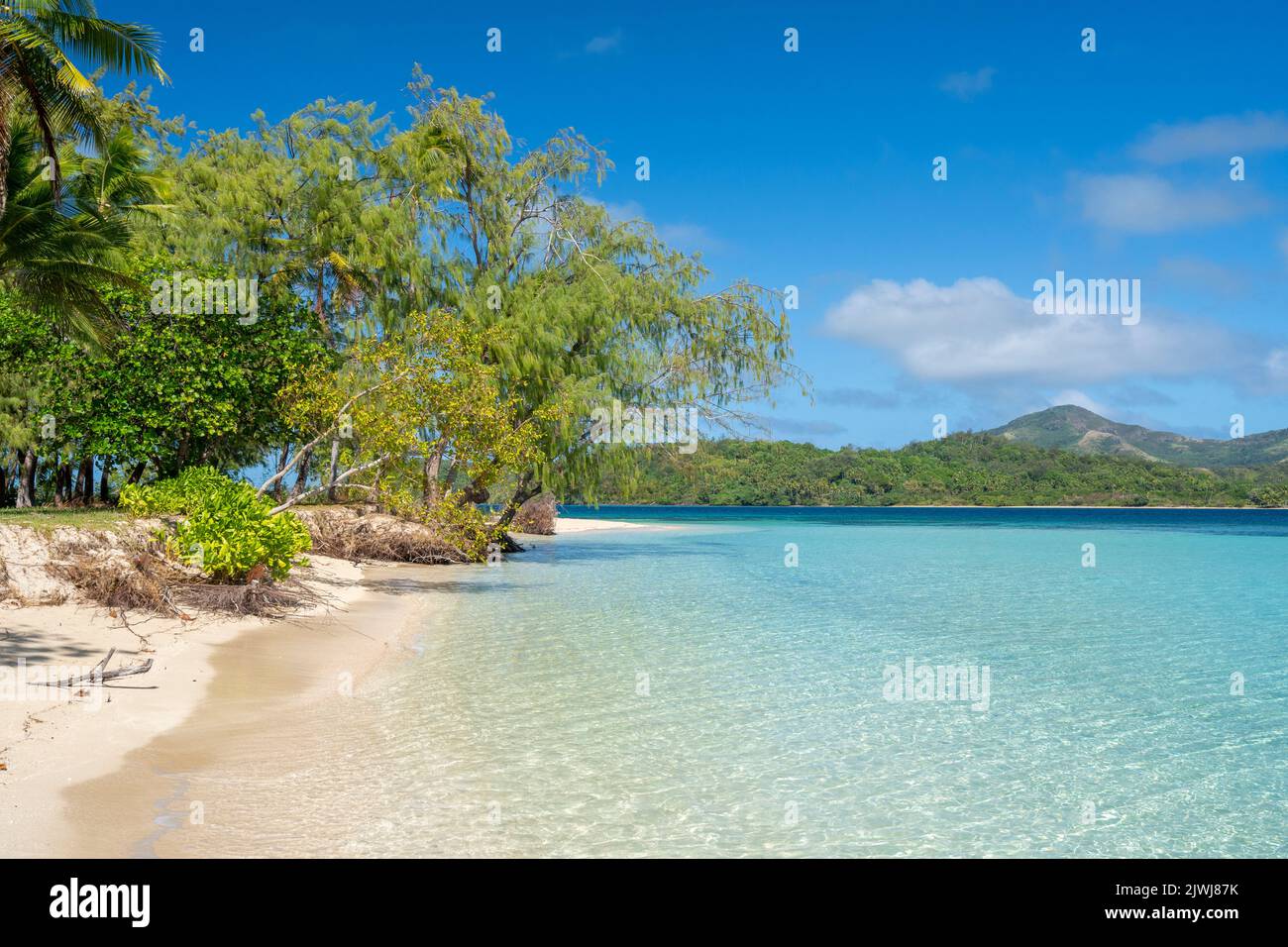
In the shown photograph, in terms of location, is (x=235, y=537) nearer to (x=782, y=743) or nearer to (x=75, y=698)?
(x=75, y=698)

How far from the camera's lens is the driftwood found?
333 inches

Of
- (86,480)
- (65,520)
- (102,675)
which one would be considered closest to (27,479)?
(86,480)

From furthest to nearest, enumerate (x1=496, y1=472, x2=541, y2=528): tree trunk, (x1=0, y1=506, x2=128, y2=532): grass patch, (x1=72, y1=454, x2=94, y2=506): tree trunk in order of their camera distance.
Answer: (x1=496, y1=472, x2=541, y2=528): tree trunk, (x1=72, y1=454, x2=94, y2=506): tree trunk, (x1=0, y1=506, x2=128, y2=532): grass patch

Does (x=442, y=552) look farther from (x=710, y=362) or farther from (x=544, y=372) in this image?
(x=710, y=362)

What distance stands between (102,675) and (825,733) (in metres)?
7.12

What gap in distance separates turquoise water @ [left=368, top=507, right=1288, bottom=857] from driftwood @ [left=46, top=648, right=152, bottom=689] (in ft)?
7.81

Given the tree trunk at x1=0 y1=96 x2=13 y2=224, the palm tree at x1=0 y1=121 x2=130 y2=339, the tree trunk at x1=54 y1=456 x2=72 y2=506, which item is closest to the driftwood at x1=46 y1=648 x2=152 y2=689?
the palm tree at x1=0 y1=121 x2=130 y2=339

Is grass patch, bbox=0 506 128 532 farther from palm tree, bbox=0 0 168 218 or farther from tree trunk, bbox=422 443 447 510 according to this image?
tree trunk, bbox=422 443 447 510

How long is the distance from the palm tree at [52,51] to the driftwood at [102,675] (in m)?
9.35

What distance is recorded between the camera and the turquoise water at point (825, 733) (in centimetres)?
631

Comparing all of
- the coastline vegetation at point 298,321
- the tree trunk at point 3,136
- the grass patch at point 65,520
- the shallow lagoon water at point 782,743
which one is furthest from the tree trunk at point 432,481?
the tree trunk at point 3,136

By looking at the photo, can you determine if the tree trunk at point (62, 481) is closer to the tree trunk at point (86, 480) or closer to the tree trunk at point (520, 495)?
the tree trunk at point (86, 480)

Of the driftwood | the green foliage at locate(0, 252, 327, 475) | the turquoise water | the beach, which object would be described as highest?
the green foliage at locate(0, 252, 327, 475)

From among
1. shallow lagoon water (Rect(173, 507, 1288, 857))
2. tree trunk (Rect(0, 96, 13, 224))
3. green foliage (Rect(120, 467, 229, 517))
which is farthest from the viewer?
green foliage (Rect(120, 467, 229, 517))
